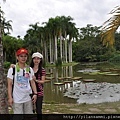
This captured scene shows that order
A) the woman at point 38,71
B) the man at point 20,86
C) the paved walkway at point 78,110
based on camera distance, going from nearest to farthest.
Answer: the man at point 20,86 → the woman at point 38,71 → the paved walkway at point 78,110

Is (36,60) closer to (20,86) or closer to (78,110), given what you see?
(20,86)

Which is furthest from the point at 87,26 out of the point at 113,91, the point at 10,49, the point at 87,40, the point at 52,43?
the point at 113,91

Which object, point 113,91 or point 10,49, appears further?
point 10,49

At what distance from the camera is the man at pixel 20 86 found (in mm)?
3385

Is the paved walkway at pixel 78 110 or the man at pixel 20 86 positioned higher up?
the man at pixel 20 86

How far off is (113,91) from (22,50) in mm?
10072

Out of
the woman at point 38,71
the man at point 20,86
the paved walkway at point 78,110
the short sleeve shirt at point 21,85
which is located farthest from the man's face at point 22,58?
the paved walkway at point 78,110

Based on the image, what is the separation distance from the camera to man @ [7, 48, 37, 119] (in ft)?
11.1

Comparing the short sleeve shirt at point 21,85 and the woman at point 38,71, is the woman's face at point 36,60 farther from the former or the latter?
the short sleeve shirt at point 21,85

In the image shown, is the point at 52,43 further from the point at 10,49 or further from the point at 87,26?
the point at 87,26

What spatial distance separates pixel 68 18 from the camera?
149 ft

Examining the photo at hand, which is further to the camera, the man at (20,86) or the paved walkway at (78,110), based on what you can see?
the paved walkway at (78,110)

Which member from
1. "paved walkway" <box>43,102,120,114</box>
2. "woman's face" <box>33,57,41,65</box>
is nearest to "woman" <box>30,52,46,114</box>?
"woman's face" <box>33,57,41,65</box>

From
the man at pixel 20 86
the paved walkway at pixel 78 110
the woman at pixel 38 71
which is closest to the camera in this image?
the man at pixel 20 86
